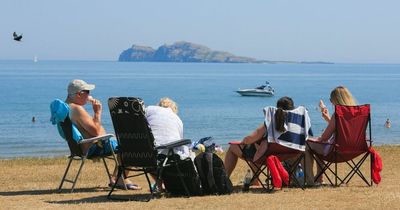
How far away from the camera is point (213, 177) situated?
814 centimetres

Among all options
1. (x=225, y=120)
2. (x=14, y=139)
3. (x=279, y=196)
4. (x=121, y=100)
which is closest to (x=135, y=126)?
(x=121, y=100)

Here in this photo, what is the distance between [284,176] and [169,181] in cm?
123

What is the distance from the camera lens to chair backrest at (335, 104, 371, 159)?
8578mm

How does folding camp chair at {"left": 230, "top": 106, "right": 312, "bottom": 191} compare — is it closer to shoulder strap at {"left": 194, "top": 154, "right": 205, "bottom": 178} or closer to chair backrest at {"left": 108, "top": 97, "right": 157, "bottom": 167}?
shoulder strap at {"left": 194, "top": 154, "right": 205, "bottom": 178}

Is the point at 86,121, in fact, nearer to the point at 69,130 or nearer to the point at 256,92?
the point at 69,130

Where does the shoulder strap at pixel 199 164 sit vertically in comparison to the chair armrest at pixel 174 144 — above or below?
below

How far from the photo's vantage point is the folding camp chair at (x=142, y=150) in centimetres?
791

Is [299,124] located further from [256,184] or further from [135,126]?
[135,126]

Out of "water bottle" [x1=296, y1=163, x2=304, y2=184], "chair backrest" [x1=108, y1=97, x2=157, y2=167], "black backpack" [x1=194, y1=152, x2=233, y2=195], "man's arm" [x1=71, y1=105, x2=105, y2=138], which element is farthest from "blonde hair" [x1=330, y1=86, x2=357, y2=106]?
"man's arm" [x1=71, y1=105, x2=105, y2=138]

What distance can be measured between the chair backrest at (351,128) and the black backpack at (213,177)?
134 cm

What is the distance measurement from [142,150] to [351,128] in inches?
91.3

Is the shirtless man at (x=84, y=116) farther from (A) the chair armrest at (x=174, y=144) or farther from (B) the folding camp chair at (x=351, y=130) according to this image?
(B) the folding camp chair at (x=351, y=130)

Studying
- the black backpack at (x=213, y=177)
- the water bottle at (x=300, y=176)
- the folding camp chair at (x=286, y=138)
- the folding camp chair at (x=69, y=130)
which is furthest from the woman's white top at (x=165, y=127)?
the water bottle at (x=300, y=176)

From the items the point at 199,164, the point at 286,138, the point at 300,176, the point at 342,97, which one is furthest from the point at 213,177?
the point at 342,97
